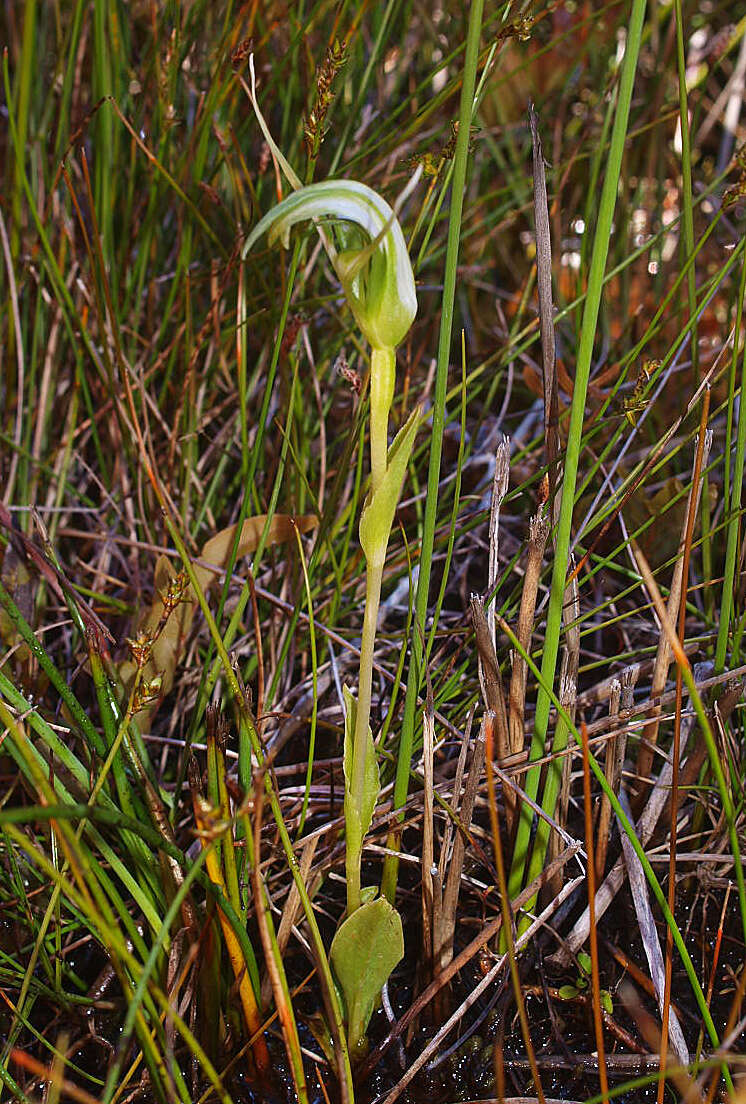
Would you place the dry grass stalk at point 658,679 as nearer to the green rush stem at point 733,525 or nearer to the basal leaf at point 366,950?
the green rush stem at point 733,525

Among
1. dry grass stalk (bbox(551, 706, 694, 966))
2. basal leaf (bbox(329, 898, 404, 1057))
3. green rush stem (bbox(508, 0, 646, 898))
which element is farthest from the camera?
dry grass stalk (bbox(551, 706, 694, 966))

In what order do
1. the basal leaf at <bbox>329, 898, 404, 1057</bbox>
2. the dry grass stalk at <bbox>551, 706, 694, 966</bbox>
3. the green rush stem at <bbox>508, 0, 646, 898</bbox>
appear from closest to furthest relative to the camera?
the green rush stem at <bbox>508, 0, 646, 898</bbox>, the basal leaf at <bbox>329, 898, 404, 1057</bbox>, the dry grass stalk at <bbox>551, 706, 694, 966</bbox>

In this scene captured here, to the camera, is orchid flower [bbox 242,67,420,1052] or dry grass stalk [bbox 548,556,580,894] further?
dry grass stalk [bbox 548,556,580,894]

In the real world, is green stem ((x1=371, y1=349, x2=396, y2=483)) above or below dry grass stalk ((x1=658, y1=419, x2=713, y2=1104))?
above

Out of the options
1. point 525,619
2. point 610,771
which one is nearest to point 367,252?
point 525,619

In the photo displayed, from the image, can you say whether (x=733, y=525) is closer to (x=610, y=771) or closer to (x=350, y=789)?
(x=610, y=771)

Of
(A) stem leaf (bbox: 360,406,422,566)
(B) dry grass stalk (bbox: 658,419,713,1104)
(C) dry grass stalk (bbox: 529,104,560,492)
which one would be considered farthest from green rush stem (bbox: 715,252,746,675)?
(A) stem leaf (bbox: 360,406,422,566)

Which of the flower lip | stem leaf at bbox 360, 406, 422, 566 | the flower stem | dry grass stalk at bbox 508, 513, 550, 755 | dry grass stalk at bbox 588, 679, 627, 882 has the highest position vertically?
the flower lip

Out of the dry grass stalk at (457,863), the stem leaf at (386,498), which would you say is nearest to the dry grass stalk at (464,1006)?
the dry grass stalk at (457,863)

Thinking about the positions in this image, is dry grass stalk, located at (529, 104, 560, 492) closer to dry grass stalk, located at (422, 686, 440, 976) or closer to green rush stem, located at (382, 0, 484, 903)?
green rush stem, located at (382, 0, 484, 903)
